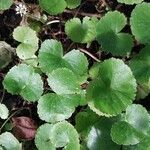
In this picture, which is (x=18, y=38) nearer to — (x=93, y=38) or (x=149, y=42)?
(x=93, y=38)

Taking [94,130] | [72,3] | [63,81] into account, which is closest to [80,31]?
[72,3]

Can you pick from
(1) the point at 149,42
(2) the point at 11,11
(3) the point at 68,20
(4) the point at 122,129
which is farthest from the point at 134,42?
(2) the point at 11,11

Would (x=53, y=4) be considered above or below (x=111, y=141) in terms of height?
above

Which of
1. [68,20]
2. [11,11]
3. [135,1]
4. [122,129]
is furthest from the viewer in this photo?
[11,11]

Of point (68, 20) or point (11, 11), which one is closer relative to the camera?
point (68, 20)

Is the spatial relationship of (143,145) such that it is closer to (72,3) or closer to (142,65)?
(142,65)

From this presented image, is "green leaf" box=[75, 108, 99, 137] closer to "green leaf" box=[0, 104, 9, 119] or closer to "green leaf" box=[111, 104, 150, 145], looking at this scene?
"green leaf" box=[111, 104, 150, 145]
